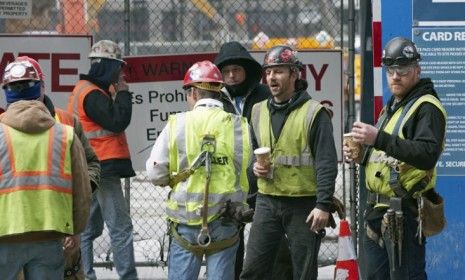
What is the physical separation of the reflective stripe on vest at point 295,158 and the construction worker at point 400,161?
648 mm

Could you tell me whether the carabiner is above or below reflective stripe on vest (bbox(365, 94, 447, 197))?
below

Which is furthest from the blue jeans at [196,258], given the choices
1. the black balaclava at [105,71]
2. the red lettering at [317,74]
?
the red lettering at [317,74]

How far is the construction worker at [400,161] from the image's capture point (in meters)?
6.92

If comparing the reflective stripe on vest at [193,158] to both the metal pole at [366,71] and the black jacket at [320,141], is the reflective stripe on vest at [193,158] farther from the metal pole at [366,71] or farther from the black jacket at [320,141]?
the metal pole at [366,71]

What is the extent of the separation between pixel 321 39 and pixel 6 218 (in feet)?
31.3

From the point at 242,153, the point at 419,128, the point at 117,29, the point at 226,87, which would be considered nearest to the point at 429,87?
the point at 419,128

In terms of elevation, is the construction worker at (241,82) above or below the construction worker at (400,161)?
above

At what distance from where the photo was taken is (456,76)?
8.59m

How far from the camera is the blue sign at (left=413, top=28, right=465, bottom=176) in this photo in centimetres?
856

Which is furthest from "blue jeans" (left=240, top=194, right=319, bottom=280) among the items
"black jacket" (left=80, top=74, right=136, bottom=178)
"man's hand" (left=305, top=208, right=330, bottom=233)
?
"black jacket" (left=80, top=74, right=136, bottom=178)

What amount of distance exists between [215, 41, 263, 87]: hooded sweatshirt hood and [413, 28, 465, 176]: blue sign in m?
1.30

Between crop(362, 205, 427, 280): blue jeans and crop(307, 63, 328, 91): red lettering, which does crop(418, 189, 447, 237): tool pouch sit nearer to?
crop(362, 205, 427, 280): blue jeans

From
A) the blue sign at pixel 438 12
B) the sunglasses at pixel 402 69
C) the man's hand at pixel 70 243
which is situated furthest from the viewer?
the blue sign at pixel 438 12

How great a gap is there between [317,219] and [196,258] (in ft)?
2.89
